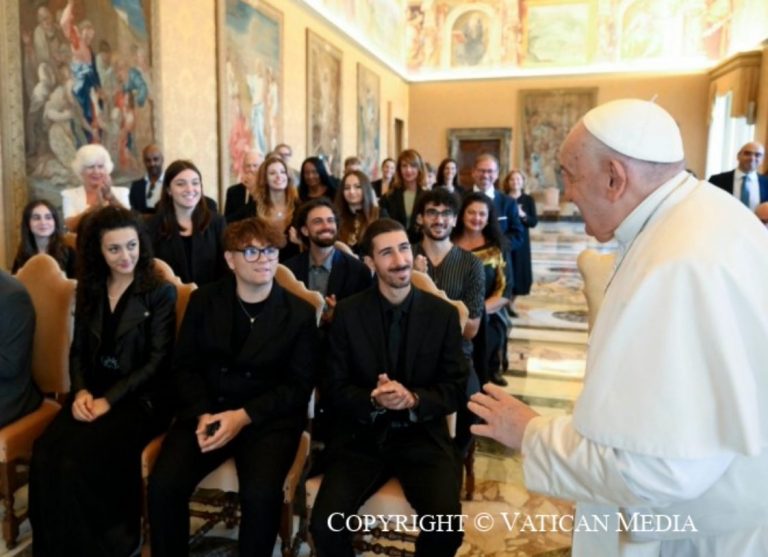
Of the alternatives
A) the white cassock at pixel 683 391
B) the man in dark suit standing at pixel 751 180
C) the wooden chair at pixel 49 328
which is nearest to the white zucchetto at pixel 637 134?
the white cassock at pixel 683 391

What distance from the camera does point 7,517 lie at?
293cm

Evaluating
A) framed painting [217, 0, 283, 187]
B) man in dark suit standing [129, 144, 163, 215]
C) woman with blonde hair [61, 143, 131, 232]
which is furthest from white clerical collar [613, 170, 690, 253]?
framed painting [217, 0, 283, 187]

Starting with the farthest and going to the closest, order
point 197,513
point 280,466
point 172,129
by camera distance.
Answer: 1. point 172,129
2. point 197,513
3. point 280,466

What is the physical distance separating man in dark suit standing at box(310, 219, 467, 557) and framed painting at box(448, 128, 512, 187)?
17368mm

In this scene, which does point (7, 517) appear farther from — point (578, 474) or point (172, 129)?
point (172, 129)

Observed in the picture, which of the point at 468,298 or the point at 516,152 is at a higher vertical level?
the point at 516,152

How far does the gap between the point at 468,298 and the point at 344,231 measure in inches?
57.0

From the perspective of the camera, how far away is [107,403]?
2.93 meters

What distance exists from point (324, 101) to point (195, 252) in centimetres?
885

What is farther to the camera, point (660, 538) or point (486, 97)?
point (486, 97)

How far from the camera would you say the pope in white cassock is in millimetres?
1275

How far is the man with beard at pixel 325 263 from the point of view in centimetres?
376

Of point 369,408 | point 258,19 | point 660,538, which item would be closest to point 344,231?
point 369,408

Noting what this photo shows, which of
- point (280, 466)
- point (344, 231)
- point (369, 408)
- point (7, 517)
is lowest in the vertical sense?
point (7, 517)
